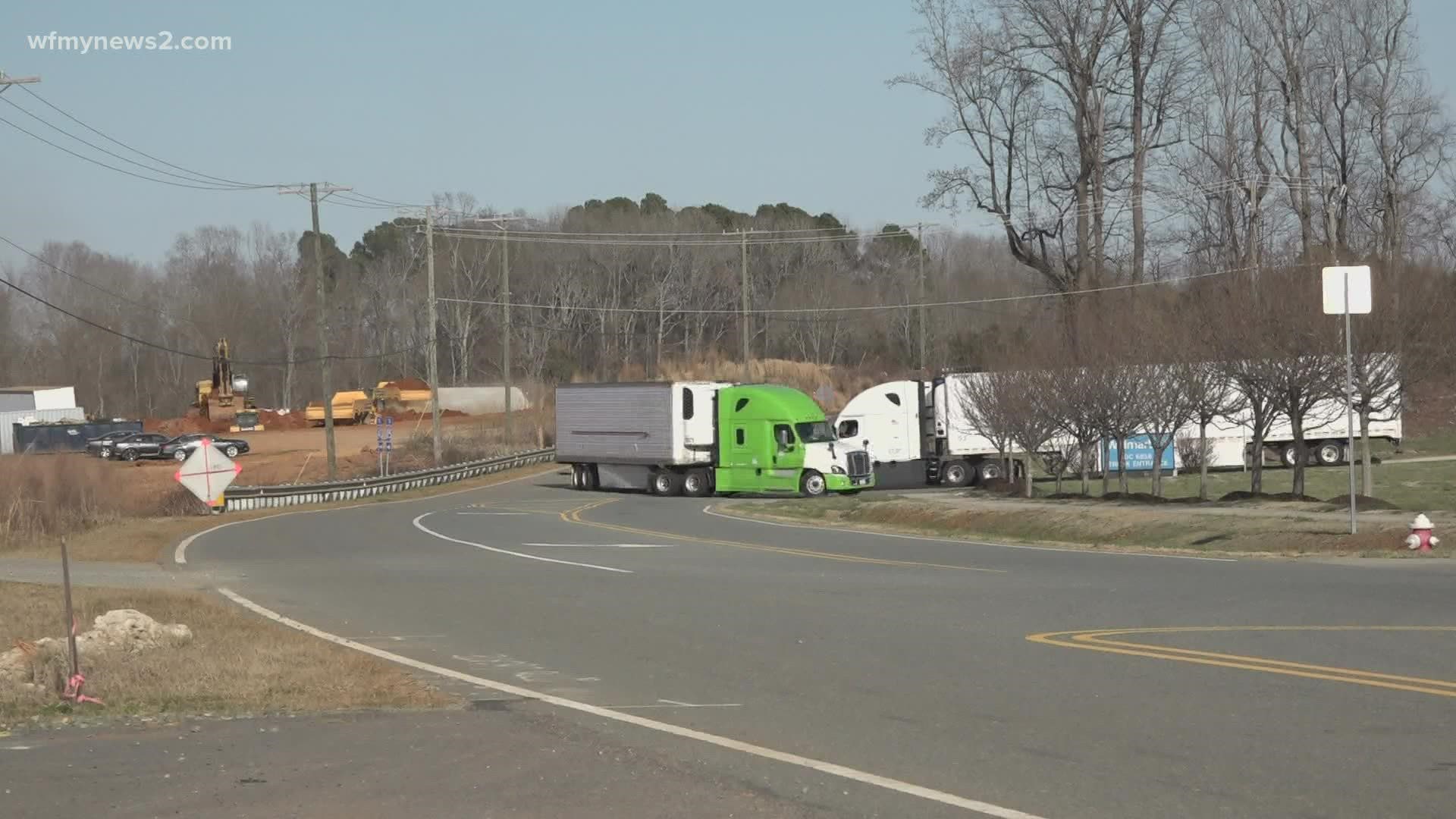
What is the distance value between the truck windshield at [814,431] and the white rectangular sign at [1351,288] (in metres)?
28.0

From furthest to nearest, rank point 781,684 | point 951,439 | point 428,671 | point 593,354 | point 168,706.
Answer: point 593,354 < point 951,439 < point 428,671 < point 781,684 < point 168,706

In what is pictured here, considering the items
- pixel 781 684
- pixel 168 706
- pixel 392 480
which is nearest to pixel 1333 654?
pixel 781 684

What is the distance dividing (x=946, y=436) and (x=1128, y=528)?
2450cm

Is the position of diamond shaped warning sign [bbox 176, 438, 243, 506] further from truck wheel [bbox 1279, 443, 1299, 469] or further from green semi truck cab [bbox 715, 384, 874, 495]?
truck wheel [bbox 1279, 443, 1299, 469]

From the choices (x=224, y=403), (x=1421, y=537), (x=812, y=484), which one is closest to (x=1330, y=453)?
(x=812, y=484)

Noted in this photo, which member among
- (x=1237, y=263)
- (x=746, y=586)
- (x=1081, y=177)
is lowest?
(x=746, y=586)

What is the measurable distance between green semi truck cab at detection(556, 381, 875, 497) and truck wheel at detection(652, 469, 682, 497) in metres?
0.03

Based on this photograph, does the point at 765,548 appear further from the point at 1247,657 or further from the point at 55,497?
the point at 55,497

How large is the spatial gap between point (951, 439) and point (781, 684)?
39.3 m

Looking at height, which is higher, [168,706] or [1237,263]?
[1237,263]

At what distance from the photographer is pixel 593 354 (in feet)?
395

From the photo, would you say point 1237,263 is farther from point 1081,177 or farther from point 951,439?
point 951,439

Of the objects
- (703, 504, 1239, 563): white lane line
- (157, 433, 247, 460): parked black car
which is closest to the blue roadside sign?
(703, 504, 1239, 563): white lane line

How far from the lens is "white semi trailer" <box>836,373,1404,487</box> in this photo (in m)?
50.1
